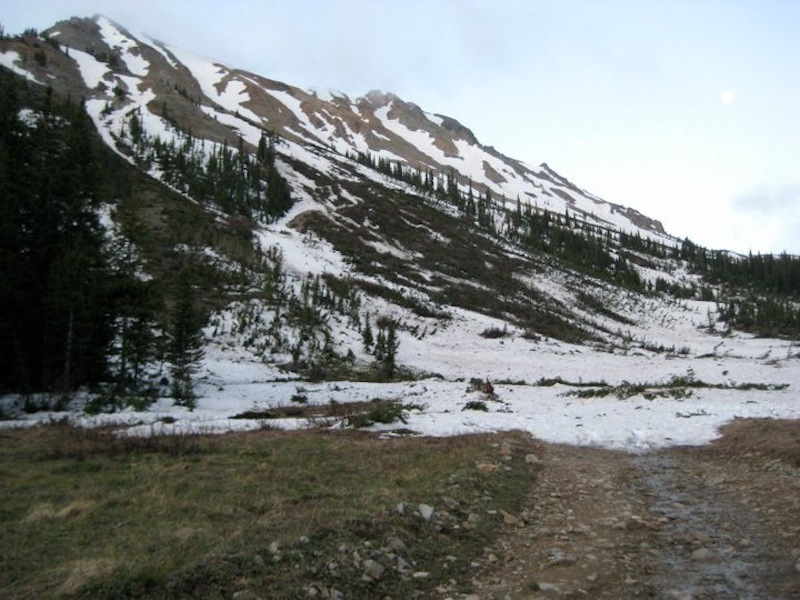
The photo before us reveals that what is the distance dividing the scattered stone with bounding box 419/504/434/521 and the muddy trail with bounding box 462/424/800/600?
1012mm

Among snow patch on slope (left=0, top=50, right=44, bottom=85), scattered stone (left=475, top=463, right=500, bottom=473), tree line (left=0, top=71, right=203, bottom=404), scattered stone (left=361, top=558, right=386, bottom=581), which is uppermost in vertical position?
snow patch on slope (left=0, top=50, right=44, bottom=85)

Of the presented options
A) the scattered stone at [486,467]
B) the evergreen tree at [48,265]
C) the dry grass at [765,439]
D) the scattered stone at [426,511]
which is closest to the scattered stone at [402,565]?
the scattered stone at [426,511]

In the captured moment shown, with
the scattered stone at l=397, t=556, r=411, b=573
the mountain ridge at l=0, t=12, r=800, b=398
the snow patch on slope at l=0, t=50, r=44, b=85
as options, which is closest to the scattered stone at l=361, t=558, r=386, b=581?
the scattered stone at l=397, t=556, r=411, b=573

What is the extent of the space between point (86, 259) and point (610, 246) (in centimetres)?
13770

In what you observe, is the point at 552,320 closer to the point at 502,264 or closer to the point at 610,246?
the point at 502,264

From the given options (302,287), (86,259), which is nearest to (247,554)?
(86,259)

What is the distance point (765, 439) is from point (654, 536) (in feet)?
26.8

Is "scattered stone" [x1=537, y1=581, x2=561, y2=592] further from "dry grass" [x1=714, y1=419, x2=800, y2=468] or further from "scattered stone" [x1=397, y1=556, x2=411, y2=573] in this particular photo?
"dry grass" [x1=714, y1=419, x2=800, y2=468]

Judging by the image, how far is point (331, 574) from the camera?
578 cm

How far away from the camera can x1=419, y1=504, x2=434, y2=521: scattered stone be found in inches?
304

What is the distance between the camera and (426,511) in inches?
309

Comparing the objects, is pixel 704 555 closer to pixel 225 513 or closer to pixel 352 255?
pixel 225 513

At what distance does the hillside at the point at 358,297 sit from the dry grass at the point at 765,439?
3.51ft

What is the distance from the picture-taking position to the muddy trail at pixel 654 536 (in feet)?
19.7
